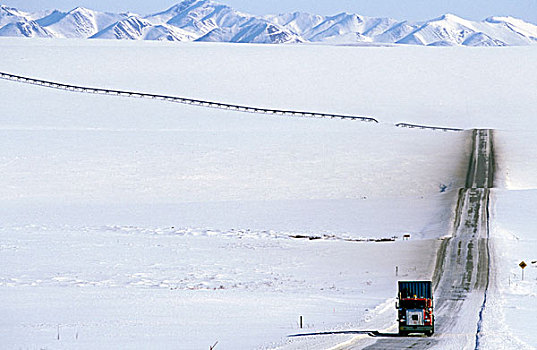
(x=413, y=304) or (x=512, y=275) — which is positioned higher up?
(x=512, y=275)

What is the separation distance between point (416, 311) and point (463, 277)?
12792 mm

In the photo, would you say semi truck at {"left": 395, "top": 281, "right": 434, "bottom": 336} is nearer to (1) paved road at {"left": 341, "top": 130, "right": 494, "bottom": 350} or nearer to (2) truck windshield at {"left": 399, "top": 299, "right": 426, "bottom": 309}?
(2) truck windshield at {"left": 399, "top": 299, "right": 426, "bottom": 309}

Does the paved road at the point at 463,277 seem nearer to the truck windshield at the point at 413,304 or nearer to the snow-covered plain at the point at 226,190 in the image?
the truck windshield at the point at 413,304

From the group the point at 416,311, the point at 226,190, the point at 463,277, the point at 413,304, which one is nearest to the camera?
the point at 416,311

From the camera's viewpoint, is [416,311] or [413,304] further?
[413,304]

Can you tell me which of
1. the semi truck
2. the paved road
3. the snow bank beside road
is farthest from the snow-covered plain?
the semi truck

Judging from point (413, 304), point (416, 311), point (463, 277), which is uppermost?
point (463, 277)

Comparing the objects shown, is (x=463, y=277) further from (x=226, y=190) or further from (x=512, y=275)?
(x=226, y=190)

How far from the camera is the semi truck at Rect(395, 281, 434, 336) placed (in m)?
27.7

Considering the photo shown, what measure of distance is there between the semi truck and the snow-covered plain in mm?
1689

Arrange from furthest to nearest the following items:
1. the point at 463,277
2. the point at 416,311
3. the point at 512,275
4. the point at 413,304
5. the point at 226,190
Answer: the point at 226,190 < the point at 512,275 < the point at 463,277 < the point at 413,304 < the point at 416,311

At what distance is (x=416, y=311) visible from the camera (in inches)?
1096

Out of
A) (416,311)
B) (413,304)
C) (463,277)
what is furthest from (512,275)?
(416,311)

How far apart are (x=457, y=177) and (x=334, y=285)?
3339cm
